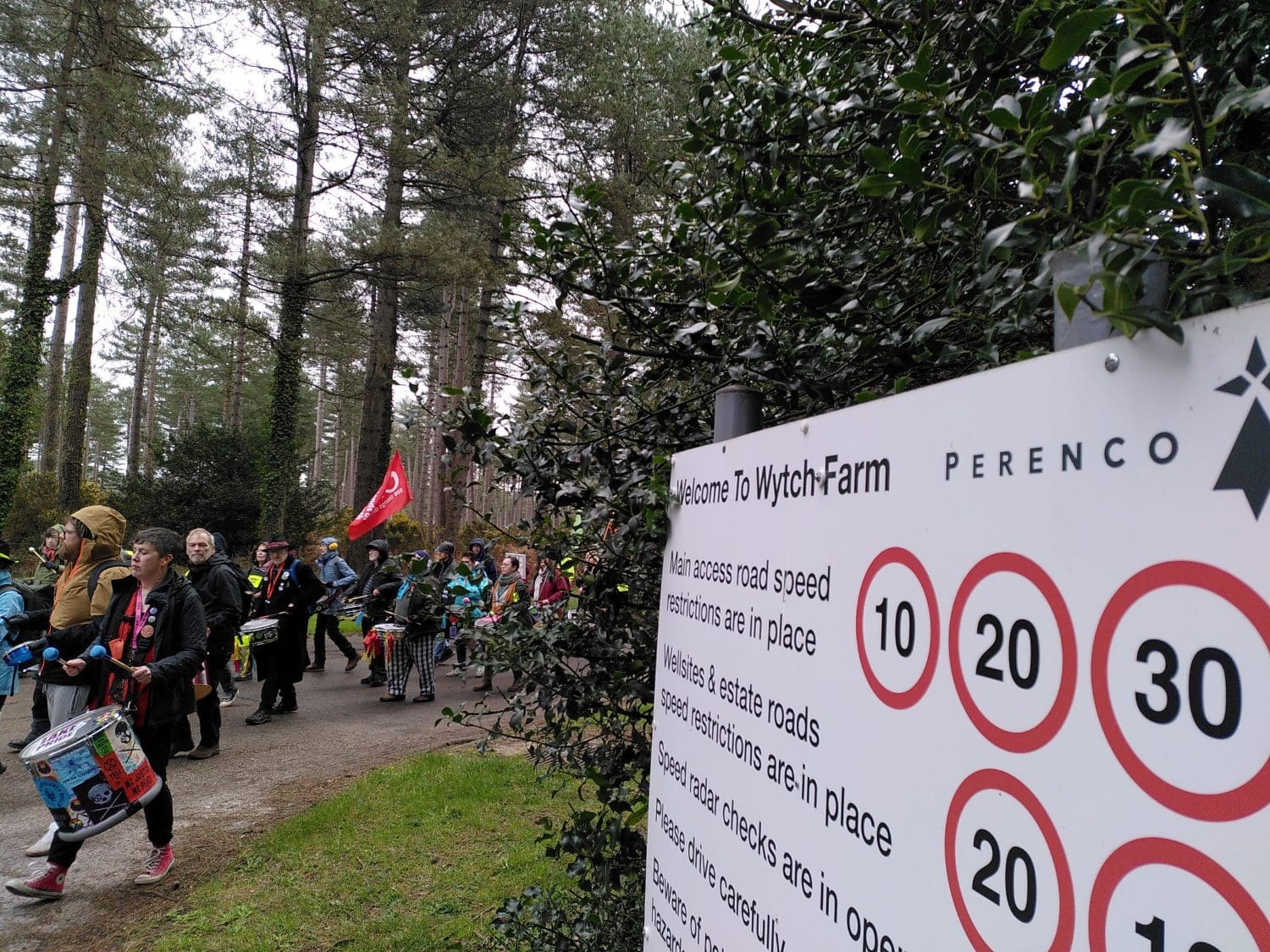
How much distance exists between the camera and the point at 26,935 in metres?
3.96

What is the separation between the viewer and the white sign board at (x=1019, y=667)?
0.63 metres

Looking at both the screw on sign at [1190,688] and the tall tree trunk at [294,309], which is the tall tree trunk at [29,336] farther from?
the screw on sign at [1190,688]

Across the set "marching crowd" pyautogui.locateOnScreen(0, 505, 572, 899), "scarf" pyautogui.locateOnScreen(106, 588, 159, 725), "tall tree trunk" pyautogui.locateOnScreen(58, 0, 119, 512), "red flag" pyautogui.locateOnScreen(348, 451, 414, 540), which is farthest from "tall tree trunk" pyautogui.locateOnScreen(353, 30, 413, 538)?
"scarf" pyautogui.locateOnScreen(106, 588, 159, 725)

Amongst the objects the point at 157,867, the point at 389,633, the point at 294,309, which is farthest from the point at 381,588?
the point at 294,309

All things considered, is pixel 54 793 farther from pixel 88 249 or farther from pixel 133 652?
pixel 88 249

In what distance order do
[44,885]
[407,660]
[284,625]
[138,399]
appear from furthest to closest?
[138,399], [407,660], [284,625], [44,885]

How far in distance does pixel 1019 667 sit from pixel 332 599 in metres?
10.6

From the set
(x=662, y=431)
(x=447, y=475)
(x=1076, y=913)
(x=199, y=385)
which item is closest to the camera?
(x=1076, y=913)

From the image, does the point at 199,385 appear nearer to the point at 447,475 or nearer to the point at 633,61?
the point at 633,61

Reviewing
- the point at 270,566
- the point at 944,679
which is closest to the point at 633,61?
the point at 270,566

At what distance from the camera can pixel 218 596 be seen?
6875 millimetres

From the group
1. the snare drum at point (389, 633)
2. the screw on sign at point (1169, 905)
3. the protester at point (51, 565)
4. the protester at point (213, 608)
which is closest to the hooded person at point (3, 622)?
the protester at point (213, 608)

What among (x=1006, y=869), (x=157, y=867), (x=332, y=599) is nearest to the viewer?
(x=1006, y=869)

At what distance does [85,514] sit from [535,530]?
148 inches
